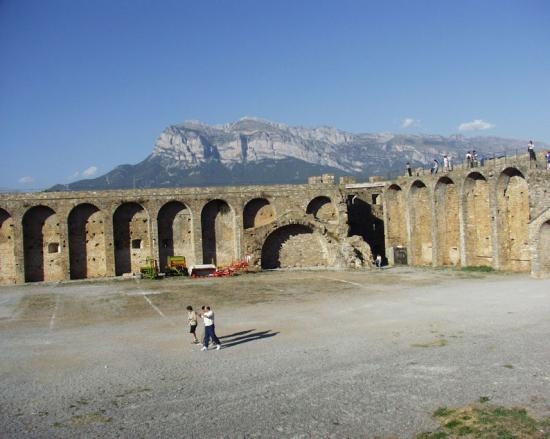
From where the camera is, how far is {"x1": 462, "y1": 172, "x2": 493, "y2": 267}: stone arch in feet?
118

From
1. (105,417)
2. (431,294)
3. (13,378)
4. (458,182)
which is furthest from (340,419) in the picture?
(458,182)

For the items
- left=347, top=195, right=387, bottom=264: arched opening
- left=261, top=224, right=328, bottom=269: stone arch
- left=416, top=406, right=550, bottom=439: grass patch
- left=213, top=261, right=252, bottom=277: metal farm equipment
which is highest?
left=347, top=195, right=387, bottom=264: arched opening

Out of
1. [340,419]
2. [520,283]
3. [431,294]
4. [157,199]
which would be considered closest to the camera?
[340,419]

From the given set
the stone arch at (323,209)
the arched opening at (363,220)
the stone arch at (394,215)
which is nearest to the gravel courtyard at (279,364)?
the stone arch at (394,215)

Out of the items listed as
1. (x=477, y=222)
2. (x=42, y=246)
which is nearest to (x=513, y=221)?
(x=477, y=222)

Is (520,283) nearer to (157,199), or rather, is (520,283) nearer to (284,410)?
(284,410)

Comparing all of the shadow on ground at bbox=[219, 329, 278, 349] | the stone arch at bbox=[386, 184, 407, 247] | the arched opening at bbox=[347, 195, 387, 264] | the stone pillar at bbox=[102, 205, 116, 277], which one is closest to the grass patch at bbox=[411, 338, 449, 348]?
the shadow on ground at bbox=[219, 329, 278, 349]

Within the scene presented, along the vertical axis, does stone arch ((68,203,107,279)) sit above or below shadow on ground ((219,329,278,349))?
above

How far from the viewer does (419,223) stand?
4225 cm

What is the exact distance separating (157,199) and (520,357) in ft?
102

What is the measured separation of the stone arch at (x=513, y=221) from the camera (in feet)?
109

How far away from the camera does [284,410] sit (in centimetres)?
1216

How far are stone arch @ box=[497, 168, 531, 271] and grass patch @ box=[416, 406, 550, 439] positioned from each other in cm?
2366

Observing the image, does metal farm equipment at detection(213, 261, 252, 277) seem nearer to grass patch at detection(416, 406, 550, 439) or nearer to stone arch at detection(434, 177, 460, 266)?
stone arch at detection(434, 177, 460, 266)
